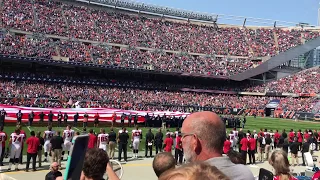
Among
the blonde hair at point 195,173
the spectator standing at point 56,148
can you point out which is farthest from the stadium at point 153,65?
the blonde hair at point 195,173

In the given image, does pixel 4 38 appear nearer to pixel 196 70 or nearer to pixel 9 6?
pixel 9 6

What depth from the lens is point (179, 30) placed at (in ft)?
227

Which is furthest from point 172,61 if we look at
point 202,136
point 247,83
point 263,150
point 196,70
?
point 202,136

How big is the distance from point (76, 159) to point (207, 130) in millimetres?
993

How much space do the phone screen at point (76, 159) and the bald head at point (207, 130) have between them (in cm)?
79

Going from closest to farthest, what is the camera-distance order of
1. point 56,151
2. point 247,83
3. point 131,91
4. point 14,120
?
point 56,151, point 14,120, point 131,91, point 247,83

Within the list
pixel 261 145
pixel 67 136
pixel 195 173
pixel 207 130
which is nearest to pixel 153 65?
pixel 261 145

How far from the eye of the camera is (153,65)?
56.8 m

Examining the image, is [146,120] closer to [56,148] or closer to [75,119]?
[75,119]

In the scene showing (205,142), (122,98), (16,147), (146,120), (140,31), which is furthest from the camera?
(140,31)

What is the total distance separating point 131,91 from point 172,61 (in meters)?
11.7

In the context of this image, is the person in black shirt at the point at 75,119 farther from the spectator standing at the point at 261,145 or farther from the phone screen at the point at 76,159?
the phone screen at the point at 76,159

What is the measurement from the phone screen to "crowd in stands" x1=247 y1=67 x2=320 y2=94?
62.7m

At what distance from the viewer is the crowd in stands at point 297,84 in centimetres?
6119
